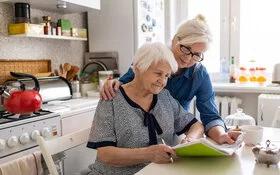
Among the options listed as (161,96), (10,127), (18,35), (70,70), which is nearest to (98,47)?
(70,70)

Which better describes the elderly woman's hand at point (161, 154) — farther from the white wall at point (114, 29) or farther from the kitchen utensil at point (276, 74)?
the kitchen utensil at point (276, 74)

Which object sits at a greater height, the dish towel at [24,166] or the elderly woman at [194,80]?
the elderly woman at [194,80]

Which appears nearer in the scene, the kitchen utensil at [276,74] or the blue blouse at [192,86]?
the blue blouse at [192,86]

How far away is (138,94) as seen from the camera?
4.43 feet

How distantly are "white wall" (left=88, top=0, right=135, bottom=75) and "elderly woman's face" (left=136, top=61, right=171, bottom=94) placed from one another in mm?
1537

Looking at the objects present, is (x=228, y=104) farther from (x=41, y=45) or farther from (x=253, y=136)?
(x=41, y=45)

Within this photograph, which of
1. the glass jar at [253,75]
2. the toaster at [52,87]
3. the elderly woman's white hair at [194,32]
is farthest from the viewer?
the glass jar at [253,75]

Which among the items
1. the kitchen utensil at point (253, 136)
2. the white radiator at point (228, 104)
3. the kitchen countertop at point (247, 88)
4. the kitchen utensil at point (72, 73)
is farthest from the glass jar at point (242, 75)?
the kitchen utensil at point (253, 136)

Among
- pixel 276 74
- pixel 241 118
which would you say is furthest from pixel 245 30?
pixel 241 118

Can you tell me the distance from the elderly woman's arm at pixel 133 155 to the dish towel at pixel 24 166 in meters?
0.27

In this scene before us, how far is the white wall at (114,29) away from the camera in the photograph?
9.16 ft

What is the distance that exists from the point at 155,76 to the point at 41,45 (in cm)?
160

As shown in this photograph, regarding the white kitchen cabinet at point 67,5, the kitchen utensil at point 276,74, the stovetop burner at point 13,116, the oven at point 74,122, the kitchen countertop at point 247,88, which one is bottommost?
the oven at point 74,122

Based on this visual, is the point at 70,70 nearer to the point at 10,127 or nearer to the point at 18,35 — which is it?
the point at 18,35
